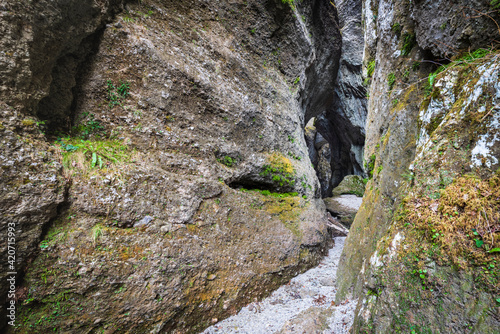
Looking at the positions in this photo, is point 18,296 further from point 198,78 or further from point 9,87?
point 198,78

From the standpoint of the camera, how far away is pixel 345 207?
12.8 m

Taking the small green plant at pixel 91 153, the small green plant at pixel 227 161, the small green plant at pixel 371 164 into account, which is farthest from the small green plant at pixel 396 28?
the small green plant at pixel 91 153

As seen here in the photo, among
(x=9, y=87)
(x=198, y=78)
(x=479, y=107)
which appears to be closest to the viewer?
(x=479, y=107)

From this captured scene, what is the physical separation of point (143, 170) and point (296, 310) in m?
3.97

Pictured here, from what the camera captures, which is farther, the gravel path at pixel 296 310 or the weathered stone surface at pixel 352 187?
the weathered stone surface at pixel 352 187

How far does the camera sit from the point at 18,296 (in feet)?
7.59

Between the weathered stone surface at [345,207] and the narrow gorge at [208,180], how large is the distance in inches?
257

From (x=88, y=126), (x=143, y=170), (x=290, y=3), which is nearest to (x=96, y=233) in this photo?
(x=143, y=170)

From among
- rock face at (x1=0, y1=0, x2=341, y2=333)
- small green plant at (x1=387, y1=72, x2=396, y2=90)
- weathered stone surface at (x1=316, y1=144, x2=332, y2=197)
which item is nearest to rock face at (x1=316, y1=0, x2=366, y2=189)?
weathered stone surface at (x1=316, y1=144, x2=332, y2=197)

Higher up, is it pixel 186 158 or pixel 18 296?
pixel 186 158

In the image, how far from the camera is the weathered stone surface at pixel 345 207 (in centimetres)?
1157

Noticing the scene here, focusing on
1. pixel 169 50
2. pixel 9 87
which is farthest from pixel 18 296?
pixel 169 50

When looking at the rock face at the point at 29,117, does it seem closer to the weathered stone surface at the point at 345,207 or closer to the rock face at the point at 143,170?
the rock face at the point at 143,170

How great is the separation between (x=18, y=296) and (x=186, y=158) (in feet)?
9.80
